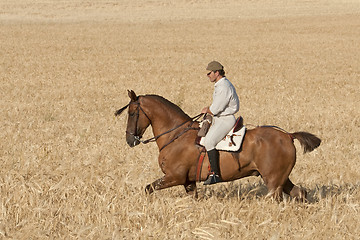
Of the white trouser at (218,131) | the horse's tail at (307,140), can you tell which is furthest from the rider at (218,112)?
the horse's tail at (307,140)

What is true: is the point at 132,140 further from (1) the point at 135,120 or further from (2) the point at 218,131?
(2) the point at 218,131

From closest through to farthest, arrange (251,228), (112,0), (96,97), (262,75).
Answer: (251,228), (96,97), (262,75), (112,0)

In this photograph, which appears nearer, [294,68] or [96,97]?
[96,97]

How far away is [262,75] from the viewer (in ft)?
81.9

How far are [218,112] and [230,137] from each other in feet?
1.27

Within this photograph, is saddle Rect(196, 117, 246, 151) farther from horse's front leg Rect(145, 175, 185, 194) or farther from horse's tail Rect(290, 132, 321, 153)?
horse's tail Rect(290, 132, 321, 153)

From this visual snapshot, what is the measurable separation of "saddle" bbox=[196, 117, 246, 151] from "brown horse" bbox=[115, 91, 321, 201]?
0.10 metres

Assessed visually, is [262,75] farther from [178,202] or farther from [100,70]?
[178,202]

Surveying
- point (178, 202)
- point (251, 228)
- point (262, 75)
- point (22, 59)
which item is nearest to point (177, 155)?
point (178, 202)

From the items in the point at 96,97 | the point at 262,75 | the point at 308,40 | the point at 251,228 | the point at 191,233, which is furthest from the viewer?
the point at 308,40

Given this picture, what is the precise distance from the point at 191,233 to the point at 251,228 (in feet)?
2.57

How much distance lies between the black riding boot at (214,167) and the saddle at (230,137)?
0.38ft

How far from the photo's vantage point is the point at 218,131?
7.46m

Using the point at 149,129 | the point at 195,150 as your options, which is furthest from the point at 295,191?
the point at 149,129
